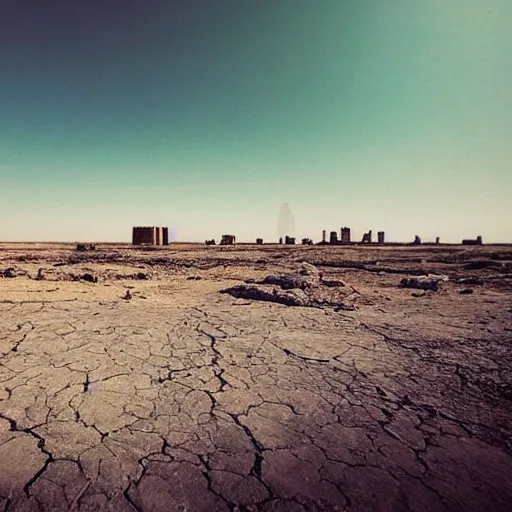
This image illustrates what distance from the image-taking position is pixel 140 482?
2.00 metres

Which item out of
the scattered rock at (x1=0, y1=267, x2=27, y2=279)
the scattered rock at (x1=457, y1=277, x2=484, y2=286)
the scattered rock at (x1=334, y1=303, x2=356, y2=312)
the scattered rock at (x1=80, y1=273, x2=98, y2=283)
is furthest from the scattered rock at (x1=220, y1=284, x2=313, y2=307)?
the scattered rock at (x1=0, y1=267, x2=27, y2=279)

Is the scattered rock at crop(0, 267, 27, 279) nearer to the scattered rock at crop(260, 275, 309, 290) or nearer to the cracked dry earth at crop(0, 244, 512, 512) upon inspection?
the cracked dry earth at crop(0, 244, 512, 512)

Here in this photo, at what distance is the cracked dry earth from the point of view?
1.95 meters

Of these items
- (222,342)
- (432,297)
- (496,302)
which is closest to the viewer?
(222,342)

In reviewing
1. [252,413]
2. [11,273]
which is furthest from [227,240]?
[252,413]

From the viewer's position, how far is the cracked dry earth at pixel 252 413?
76.7 inches

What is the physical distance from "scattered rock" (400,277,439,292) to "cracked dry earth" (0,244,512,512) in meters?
3.47

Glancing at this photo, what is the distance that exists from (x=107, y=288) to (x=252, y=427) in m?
7.19

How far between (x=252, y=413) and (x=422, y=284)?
8054 mm

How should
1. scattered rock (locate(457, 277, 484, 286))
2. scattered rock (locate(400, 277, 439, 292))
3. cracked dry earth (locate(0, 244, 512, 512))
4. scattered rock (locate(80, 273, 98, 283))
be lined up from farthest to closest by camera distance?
scattered rock (locate(457, 277, 484, 286)), scattered rock (locate(80, 273, 98, 283)), scattered rock (locate(400, 277, 439, 292)), cracked dry earth (locate(0, 244, 512, 512))

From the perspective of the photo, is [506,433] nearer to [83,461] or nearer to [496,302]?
[83,461]

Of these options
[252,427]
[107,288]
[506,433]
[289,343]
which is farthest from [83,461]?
[107,288]

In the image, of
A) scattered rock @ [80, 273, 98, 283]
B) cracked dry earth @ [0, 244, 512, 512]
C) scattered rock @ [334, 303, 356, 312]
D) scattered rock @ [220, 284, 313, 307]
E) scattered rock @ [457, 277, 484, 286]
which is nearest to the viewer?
cracked dry earth @ [0, 244, 512, 512]

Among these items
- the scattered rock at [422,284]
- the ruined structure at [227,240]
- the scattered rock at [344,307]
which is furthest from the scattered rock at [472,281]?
the ruined structure at [227,240]
